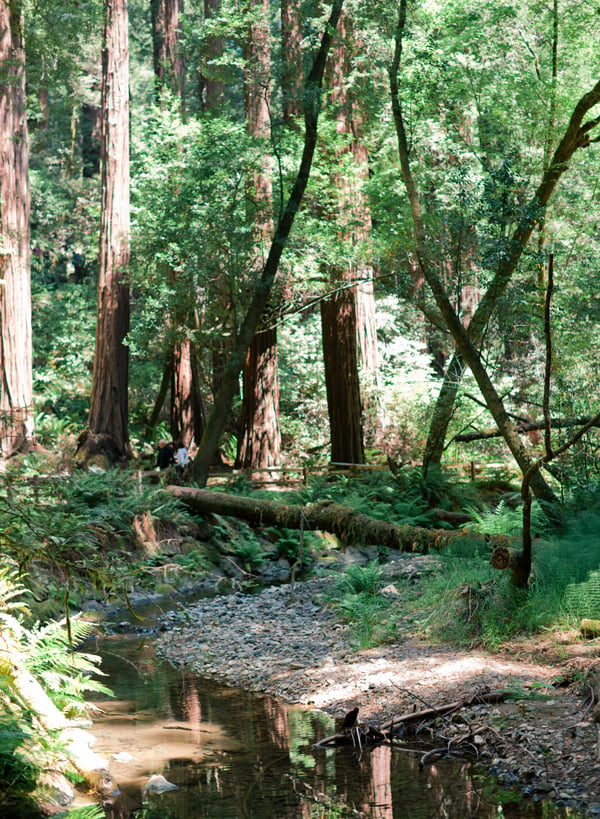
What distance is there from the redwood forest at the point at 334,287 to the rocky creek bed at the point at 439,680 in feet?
2.41

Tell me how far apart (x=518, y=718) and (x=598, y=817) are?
1.25 metres

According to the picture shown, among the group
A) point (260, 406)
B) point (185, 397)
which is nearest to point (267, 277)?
point (260, 406)

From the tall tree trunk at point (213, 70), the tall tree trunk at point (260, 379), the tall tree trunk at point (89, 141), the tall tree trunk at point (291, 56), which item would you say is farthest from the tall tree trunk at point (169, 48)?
the tall tree trunk at point (89, 141)

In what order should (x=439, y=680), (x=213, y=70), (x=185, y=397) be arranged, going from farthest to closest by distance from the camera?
1. (x=185, y=397)
2. (x=213, y=70)
3. (x=439, y=680)

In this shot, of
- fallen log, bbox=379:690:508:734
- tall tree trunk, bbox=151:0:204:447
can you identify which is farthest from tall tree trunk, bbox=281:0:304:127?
fallen log, bbox=379:690:508:734

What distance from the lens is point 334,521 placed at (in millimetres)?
10531

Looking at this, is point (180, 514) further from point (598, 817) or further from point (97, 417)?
point (598, 817)

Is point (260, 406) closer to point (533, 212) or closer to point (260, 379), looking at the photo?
point (260, 379)

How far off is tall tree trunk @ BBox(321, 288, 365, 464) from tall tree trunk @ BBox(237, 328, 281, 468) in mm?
1354

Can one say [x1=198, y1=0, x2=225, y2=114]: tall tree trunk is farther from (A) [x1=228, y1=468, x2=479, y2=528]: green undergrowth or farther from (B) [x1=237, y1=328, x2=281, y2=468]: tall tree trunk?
(A) [x1=228, y1=468, x2=479, y2=528]: green undergrowth

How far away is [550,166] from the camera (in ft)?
43.1

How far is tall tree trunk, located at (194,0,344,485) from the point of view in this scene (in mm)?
15750

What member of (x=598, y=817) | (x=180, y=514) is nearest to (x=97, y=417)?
(x=180, y=514)

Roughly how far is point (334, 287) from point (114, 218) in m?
5.28
